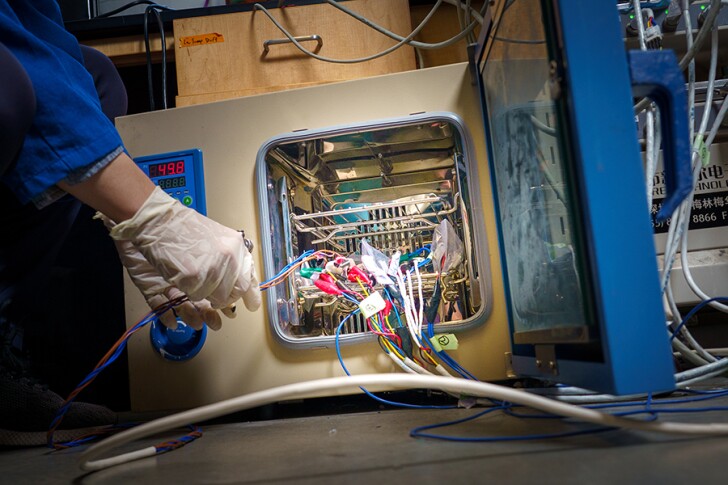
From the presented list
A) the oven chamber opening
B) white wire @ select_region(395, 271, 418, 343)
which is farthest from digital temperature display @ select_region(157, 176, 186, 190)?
white wire @ select_region(395, 271, 418, 343)

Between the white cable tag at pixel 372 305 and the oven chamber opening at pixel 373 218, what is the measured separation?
0.15 ft

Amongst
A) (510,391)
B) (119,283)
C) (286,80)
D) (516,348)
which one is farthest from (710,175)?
(119,283)

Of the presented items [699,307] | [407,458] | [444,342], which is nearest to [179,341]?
[444,342]

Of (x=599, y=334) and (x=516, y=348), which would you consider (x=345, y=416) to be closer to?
(x=516, y=348)

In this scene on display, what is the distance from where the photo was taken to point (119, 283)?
173 centimetres

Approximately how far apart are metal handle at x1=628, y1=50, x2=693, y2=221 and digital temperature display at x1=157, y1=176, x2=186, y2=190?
0.93 m

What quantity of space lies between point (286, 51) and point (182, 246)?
0.72 metres

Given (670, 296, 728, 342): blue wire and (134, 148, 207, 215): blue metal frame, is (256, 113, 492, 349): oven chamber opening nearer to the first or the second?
(134, 148, 207, 215): blue metal frame

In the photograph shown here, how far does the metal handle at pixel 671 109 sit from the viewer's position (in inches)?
24.2

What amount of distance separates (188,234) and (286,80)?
2.13 ft

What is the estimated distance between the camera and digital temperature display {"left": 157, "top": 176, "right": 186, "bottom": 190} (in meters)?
1.21

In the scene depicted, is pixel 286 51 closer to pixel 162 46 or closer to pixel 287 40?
pixel 287 40

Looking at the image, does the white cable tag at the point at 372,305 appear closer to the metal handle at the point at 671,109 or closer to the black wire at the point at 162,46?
the metal handle at the point at 671,109

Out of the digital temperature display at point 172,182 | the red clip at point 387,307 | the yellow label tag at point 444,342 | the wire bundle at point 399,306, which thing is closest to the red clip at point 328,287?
the wire bundle at point 399,306
